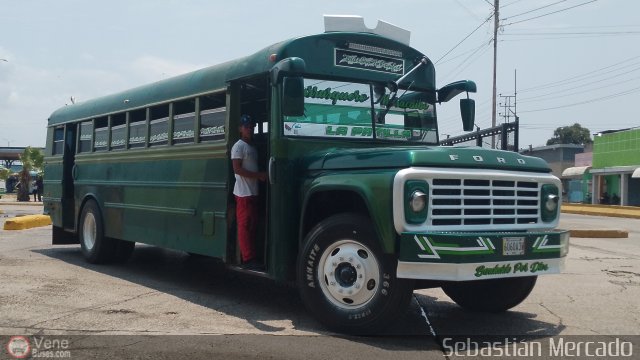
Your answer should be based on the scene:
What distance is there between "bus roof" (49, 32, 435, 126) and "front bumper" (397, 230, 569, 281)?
2.38 m

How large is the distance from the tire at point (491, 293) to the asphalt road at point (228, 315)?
0.14 meters

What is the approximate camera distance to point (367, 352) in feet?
18.0

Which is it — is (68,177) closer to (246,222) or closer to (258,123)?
(258,123)

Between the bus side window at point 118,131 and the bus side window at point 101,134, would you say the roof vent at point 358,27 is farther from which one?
the bus side window at point 101,134

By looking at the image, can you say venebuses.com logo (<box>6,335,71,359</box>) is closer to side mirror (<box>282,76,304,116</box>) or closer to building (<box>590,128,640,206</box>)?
side mirror (<box>282,76,304,116</box>)

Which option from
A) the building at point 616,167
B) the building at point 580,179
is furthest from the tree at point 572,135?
the building at point 616,167

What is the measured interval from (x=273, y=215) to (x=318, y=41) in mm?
1865

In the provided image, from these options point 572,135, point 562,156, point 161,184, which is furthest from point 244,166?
point 572,135

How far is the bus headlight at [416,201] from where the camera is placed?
5535mm

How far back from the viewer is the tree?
90.4m

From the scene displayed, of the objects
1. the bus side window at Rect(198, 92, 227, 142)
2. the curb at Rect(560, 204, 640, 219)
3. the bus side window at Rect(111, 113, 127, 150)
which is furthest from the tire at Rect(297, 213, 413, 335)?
the curb at Rect(560, 204, 640, 219)

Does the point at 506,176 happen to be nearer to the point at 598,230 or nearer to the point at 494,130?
the point at 494,130

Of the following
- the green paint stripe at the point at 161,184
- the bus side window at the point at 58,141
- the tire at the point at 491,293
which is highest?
the bus side window at the point at 58,141

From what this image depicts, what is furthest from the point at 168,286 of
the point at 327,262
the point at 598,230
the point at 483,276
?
the point at 598,230
